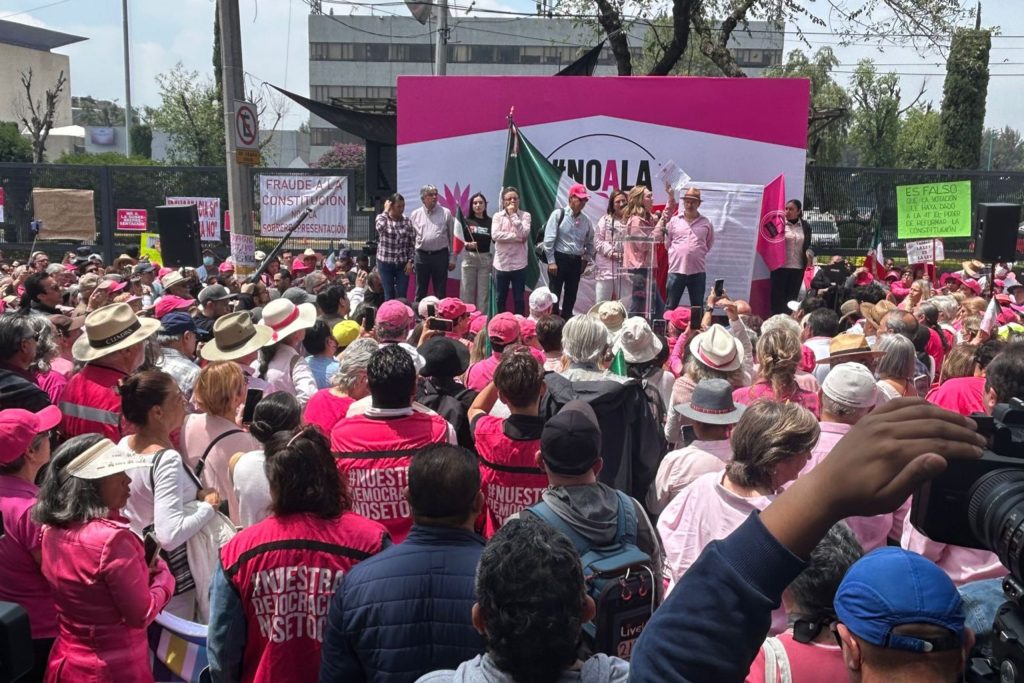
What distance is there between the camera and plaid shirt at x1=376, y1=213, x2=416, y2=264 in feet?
39.1

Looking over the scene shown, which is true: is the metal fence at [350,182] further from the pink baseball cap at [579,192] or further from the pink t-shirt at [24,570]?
the pink t-shirt at [24,570]

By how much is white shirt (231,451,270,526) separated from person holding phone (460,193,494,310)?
8.66 metres

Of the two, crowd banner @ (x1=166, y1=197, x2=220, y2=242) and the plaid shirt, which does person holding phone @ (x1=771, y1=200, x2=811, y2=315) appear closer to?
the plaid shirt

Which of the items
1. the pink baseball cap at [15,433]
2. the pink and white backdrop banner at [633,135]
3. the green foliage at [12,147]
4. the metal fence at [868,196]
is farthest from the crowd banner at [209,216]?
the green foliage at [12,147]

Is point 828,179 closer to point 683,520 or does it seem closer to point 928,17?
point 928,17

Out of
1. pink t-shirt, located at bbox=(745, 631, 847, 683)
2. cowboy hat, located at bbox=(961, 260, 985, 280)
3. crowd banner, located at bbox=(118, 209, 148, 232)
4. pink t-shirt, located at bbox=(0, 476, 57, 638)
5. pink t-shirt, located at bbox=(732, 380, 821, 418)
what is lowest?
pink t-shirt, located at bbox=(0, 476, 57, 638)

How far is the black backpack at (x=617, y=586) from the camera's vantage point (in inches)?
110

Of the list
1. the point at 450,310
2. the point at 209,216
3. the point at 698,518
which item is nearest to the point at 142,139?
the point at 209,216

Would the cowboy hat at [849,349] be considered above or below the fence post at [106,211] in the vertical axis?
below

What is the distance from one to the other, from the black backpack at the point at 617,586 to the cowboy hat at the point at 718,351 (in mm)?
2200

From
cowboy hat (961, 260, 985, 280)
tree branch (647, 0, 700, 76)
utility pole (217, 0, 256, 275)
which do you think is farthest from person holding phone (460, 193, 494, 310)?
tree branch (647, 0, 700, 76)

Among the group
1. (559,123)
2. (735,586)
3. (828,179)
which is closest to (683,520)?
(735,586)

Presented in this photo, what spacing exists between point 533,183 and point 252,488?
9680 millimetres

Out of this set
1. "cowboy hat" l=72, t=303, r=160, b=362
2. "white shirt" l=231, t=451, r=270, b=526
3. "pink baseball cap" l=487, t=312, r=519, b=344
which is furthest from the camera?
"pink baseball cap" l=487, t=312, r=519, b=344
